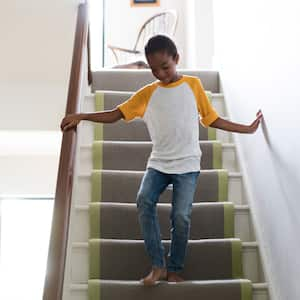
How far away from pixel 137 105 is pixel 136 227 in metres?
0.64

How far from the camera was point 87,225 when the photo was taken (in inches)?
103

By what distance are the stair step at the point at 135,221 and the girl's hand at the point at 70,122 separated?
571mm

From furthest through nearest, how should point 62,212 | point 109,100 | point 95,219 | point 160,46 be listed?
point 109,100 < point 95,219 < point 160,46 < point 62,212

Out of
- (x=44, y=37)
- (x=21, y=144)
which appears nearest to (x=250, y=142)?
(x=44, y=37)

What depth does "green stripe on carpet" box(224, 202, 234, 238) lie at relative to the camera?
262cm

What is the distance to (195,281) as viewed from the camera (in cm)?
229

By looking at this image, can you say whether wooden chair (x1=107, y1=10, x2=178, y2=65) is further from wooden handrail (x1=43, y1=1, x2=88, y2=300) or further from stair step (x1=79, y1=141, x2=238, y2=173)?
wooden handrail (x1=43, y1=1, x2=88, y2=300)

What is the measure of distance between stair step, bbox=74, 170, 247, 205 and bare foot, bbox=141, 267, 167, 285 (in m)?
0.60

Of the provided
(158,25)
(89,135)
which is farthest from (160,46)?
(158,25)

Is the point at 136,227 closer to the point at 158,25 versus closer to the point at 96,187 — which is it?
the point at 96,187

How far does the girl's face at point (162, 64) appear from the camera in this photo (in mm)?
2096

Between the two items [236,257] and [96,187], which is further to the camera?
[96,187]

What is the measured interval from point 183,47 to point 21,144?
78.1 inches

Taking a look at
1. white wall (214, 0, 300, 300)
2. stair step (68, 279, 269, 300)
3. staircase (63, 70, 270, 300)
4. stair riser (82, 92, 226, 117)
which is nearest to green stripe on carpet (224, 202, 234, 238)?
staircase (63, 70, 270, 300)
